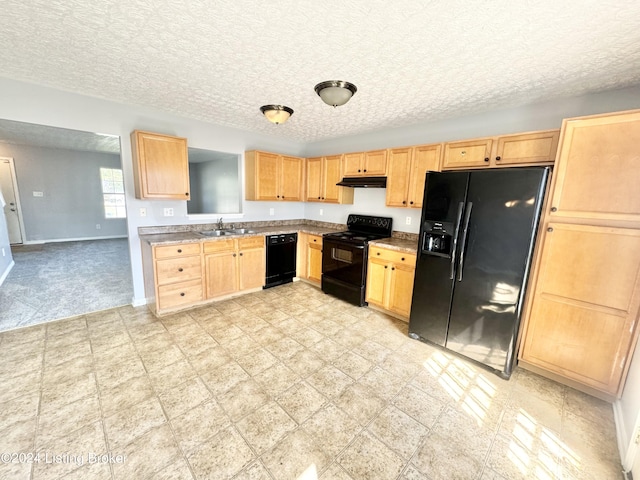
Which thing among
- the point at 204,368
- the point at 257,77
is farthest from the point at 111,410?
the point at 257,77

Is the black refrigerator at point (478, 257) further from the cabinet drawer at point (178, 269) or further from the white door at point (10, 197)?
the white door at point (10, 197)

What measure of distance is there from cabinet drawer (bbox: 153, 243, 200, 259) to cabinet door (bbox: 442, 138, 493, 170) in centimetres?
328

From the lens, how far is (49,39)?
5.93 ft

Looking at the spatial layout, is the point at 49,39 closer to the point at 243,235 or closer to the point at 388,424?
the point at 243,235

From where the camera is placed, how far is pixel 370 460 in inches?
58.8

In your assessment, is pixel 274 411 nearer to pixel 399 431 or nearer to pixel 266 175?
pixel 399 431

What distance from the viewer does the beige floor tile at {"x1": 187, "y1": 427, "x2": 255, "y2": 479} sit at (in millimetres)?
1401

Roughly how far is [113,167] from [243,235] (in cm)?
682

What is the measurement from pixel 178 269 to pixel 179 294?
0.33m

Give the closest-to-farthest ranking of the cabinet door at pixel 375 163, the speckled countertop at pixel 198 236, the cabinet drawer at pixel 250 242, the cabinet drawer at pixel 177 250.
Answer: the cabinet drawer at pixel 177 250, the speckled countertop at pixel 198 236, the cabinet door at pixel 375 163, the cabinet drawer at pixel 250 242

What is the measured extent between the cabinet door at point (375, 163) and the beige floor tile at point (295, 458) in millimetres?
3130

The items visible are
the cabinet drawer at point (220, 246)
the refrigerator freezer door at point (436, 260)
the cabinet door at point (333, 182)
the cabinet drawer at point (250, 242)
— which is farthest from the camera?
the cabinet door at point (333, 182)

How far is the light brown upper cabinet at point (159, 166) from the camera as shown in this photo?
9.89ft

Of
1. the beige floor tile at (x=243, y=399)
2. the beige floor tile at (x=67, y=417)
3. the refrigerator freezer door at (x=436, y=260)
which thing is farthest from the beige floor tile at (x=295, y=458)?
the refrigerator freezer door at (x=436, y=260)
